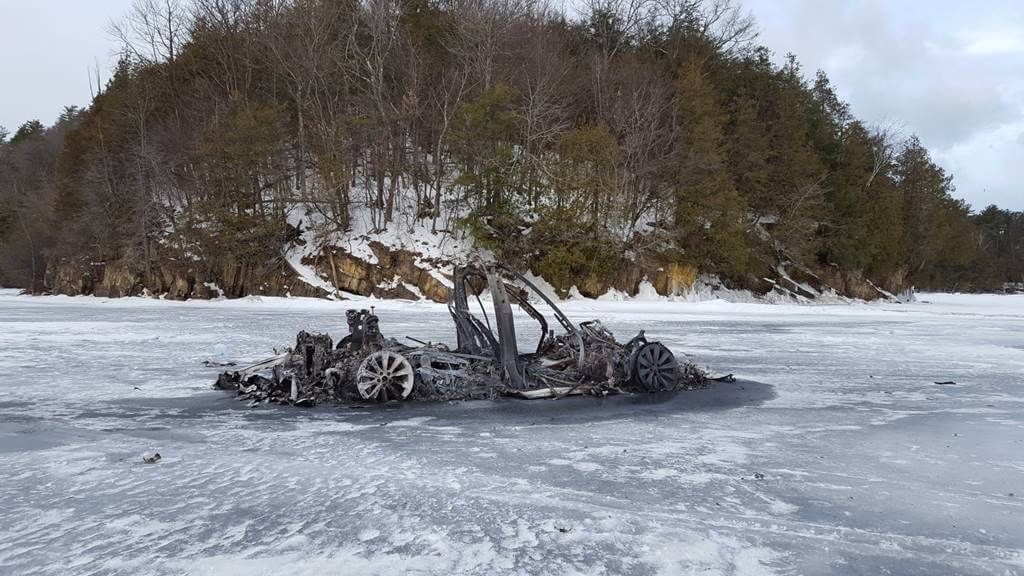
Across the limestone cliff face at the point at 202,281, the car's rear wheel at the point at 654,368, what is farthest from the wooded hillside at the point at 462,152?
the car's rear wheel at the point at 654,368

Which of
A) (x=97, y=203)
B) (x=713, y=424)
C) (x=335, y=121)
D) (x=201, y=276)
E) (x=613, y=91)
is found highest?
(x=613, y=91)

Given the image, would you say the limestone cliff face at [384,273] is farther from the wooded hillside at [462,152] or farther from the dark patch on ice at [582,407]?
the dark patch on ice at [582,407]

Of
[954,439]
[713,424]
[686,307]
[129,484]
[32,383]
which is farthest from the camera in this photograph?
[686,307]

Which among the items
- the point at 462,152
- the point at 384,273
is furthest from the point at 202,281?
the point at 462,152

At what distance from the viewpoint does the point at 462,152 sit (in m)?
38.2

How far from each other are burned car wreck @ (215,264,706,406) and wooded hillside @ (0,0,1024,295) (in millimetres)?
26104

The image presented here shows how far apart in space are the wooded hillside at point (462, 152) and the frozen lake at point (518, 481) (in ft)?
91.6

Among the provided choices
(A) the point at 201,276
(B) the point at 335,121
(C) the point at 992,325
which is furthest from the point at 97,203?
(C) the point at 992,325

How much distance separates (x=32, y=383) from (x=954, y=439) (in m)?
12.6

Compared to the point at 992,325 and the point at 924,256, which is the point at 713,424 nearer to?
the point at 992,325

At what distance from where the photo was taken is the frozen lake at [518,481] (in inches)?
144

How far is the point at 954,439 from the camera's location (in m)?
6.76

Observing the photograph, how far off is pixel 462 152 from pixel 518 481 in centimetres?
3475

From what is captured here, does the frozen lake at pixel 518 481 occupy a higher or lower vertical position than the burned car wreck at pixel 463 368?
lower
